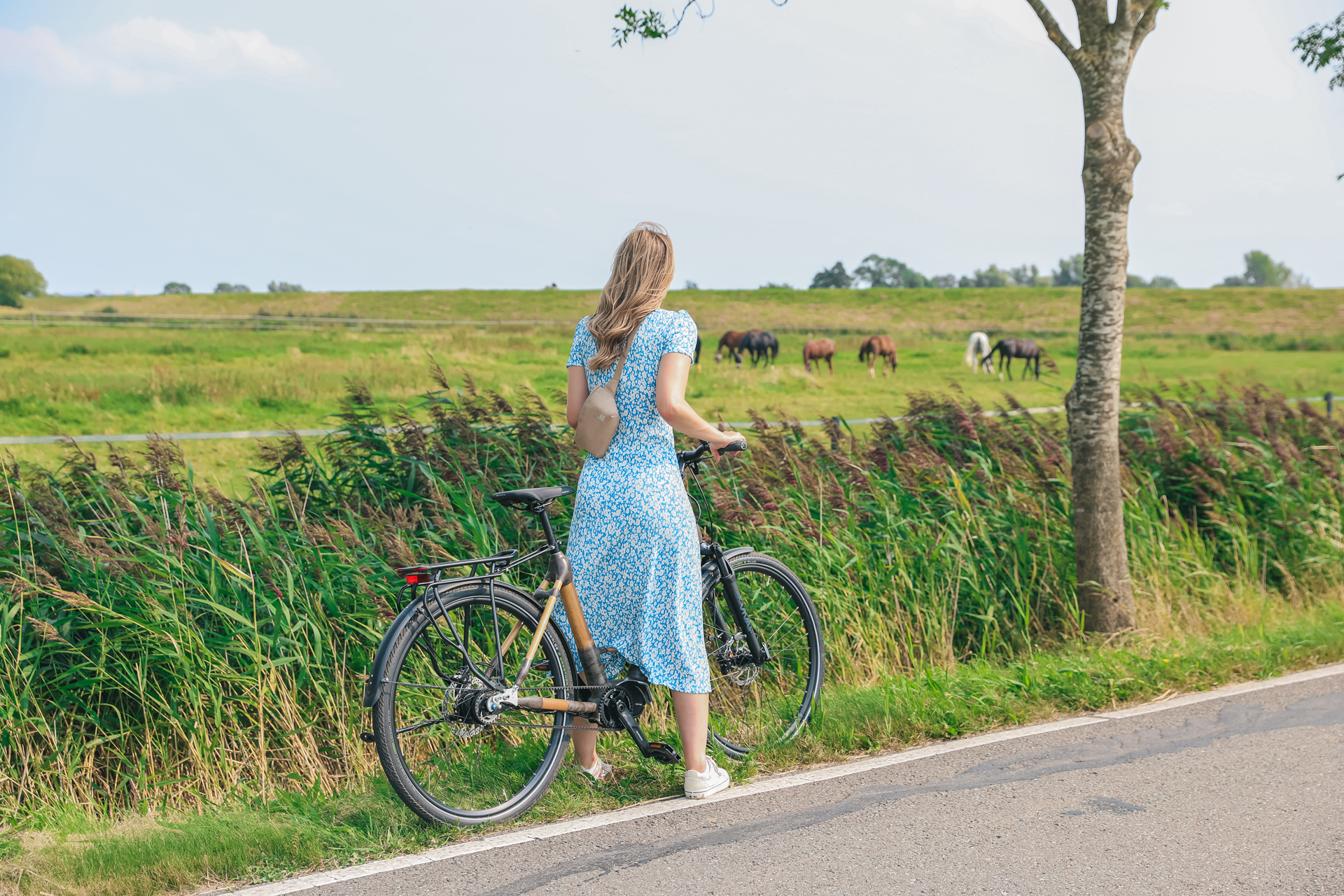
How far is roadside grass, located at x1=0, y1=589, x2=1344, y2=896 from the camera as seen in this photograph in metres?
3.48

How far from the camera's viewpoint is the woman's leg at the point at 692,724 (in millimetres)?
4125

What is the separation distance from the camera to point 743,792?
4.25 m

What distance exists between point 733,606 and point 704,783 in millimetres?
822

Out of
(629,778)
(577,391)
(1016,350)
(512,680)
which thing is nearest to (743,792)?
(629,778)

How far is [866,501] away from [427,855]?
15.1ft

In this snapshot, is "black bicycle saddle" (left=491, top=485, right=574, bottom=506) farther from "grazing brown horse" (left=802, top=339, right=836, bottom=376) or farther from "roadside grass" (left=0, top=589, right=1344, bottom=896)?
"grazing brown horse" (left=802, top=339, right=836, bottom=376)

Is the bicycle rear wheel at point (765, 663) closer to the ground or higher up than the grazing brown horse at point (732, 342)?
closer to the ground

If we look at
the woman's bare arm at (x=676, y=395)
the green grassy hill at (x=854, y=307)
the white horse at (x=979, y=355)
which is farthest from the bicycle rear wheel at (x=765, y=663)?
the green grassy hill at (x=854, y=307)

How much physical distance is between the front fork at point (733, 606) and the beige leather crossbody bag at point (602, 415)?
0.81m

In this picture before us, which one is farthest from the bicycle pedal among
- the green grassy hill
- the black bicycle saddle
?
the green grassy hill

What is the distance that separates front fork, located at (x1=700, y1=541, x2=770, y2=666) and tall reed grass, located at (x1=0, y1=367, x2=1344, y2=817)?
1.23 metres

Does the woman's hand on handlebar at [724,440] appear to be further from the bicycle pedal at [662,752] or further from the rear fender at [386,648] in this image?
the bicycle pedal at [662,752]

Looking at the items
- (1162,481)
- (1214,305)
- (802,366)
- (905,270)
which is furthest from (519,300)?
(1162,481)

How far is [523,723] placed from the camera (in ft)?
12.9
